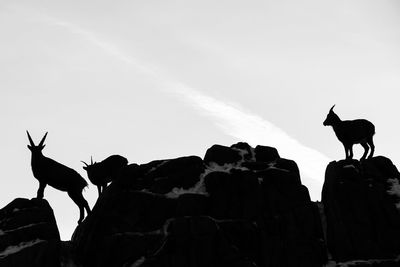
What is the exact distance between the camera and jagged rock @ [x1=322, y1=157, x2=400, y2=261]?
32.3m

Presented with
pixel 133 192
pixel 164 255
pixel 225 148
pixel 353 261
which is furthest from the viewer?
pixel 225 148

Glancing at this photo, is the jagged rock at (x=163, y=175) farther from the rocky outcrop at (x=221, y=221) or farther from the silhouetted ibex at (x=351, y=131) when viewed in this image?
the silhouetted ibex at (x=351, y=131)

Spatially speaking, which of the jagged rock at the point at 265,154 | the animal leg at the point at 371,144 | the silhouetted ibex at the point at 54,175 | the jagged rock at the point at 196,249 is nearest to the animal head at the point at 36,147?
the silhouetted ibex at the point at 54,175

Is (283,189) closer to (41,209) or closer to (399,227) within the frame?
(399,227)

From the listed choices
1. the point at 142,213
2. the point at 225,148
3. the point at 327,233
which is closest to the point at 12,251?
the point at 142,213

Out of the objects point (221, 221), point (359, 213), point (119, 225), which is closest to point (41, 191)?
point (119, 225)

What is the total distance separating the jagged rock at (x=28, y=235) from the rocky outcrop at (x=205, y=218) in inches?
73.3

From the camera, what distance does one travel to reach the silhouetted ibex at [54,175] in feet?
108

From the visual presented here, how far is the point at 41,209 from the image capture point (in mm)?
32594

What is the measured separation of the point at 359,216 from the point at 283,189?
4.59 metres

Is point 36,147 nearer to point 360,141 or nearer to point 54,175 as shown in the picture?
point 54,175

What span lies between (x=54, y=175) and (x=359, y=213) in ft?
58.0

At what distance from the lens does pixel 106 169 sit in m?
38.6

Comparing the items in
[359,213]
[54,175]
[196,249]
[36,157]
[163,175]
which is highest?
[36,157]
